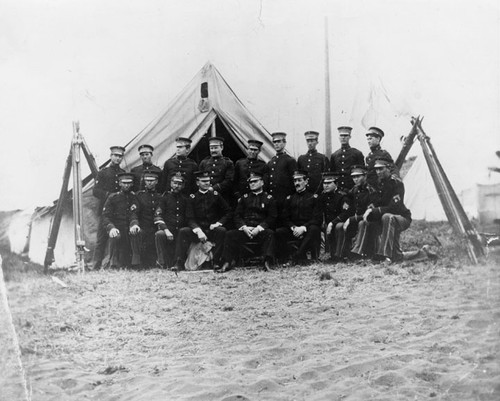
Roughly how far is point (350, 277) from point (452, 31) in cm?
153

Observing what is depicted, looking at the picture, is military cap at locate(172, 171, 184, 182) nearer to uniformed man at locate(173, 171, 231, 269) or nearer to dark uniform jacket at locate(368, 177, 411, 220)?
uniformed man at locate(173, 171, 231, 269)

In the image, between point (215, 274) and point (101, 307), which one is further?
point (215, 274)

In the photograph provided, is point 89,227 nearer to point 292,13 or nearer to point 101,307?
point 101,307

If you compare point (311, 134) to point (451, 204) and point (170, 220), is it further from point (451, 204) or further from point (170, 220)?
point (170, 220)

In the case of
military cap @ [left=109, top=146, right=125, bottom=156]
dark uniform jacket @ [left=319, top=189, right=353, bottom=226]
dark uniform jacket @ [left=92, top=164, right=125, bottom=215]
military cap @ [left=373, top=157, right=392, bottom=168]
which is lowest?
dark uniform jacket @ [left=319, top=189, right=353, bottom=226]

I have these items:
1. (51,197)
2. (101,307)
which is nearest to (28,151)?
(51,197)

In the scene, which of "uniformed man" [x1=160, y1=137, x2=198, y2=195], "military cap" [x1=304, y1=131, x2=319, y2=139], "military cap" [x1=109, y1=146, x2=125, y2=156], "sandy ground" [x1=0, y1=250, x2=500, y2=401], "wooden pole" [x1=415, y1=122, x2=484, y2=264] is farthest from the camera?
"uniformed man" [x1=160, y1=137, x2=198, y2=195]

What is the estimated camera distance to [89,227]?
350 centimetres

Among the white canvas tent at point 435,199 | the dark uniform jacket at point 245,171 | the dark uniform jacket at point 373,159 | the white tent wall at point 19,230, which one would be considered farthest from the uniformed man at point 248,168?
the white tent wall at point 19,230

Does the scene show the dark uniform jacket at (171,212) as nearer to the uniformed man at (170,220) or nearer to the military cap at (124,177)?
the uniformed man at (170,220)

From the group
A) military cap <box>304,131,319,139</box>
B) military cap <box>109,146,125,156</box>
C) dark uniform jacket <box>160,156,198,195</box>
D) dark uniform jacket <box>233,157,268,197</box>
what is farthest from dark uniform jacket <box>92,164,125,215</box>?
military cap <box>304,131,319,139</box>

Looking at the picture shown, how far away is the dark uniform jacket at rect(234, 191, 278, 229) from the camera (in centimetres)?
353

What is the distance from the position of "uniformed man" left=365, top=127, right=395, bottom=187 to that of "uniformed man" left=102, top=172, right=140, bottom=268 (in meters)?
1.48

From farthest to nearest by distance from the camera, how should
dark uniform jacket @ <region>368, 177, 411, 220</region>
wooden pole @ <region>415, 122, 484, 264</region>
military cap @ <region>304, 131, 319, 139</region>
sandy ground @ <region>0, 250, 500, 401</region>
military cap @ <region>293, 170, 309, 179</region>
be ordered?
1. military cap @ <region>293, 170, 309, 179</region>
2. military cap @ <region>304, 131, 319, 139</region>
3. dark uniform jacket @ <region>368, 177, 411, 220</region>
4. wooden pole @ <region>415, 122, 484, 264</region>
5. sandy ground @ <region>0, 250, 500, 401</region>
